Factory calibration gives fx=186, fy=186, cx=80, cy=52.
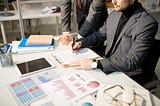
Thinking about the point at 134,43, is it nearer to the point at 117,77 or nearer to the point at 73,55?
the point at 117,77

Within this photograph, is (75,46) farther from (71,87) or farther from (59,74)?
(71,87)

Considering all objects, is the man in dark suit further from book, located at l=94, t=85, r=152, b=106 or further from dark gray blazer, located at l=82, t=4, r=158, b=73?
book, located at l=94, t=85, r=152, b=106

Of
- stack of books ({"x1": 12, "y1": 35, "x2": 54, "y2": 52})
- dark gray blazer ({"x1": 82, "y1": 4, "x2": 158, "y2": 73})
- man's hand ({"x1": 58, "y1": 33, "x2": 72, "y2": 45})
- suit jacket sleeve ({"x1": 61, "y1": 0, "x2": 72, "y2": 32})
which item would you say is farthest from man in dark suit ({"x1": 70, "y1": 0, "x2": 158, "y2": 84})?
suit jacket sleeve ({"x1": 61, "y1": 0, "x2": 72, "y2": 32})

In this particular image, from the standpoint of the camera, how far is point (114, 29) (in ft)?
5.13

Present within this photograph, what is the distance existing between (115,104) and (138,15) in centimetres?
77

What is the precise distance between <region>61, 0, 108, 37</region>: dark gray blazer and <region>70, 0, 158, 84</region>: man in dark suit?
0.30 metres

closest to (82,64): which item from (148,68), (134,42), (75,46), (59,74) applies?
(59,74)

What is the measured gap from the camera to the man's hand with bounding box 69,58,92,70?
3.94ft

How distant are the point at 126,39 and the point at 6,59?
0.86m

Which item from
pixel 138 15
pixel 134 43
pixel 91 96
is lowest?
pixel 91 96

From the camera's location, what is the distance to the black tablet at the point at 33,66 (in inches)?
45.9

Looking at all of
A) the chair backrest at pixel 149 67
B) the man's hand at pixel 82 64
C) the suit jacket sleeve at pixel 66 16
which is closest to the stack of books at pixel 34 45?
the man's hand at pixel 82 64

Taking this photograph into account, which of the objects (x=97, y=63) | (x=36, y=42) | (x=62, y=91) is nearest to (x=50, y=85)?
(x=62, y=91)

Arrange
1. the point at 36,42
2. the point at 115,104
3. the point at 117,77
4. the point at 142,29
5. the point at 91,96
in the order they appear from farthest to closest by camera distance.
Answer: the point at 36,42 → the point at 142,29 → the point at 117,77 → the point at 91,96 → the point at 115,104
